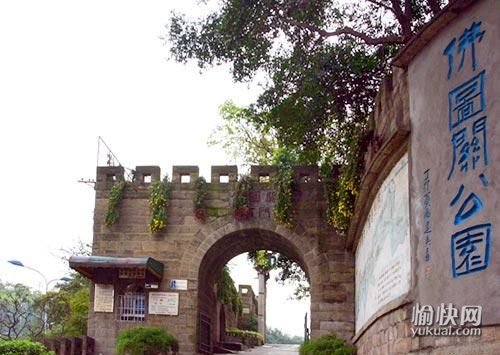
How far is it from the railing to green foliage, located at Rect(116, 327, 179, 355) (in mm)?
757

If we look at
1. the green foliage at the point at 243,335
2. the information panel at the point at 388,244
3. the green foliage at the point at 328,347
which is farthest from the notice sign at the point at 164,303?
the green foliage at the point at 243,335

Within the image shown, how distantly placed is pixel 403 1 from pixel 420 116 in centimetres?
671

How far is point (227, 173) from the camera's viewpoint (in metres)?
14.9

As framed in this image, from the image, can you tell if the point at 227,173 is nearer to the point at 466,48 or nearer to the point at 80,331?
the point at 80,331

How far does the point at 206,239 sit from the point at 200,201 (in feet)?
2.62

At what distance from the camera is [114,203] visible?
48.6 feet

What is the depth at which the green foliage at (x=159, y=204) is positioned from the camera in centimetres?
1459

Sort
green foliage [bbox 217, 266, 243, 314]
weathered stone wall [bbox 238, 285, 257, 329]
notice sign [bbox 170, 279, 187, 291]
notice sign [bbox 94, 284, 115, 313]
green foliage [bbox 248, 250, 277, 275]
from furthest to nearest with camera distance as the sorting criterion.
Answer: weathered stone wall [bbox 238, 285, 257, 329] < green foliage [bbox 248, 250, 277, 275] < green foliage [bbox 217, 266, 243, 314] < notice sign [bbox 94, 284, 115, 313] < notice sign [bbox 170, 279, 187, 291]

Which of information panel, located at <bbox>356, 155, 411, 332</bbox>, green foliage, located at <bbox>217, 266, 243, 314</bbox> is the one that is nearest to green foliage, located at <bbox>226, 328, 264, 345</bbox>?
green foliage, located at <bbox>217, 266, 243, 314</bbox>

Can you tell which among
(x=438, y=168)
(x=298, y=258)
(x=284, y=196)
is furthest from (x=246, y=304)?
A: (x=438, y=168)

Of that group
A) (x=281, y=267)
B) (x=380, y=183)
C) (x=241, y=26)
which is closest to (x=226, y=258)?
(x=281, y=267)

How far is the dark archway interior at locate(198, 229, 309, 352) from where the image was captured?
1469 cm

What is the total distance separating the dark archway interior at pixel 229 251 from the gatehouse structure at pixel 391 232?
0.25 feet

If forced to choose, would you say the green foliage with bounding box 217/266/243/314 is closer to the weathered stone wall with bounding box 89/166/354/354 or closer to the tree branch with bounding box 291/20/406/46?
the weathered stone wall with bounding box 89/166/354/354
